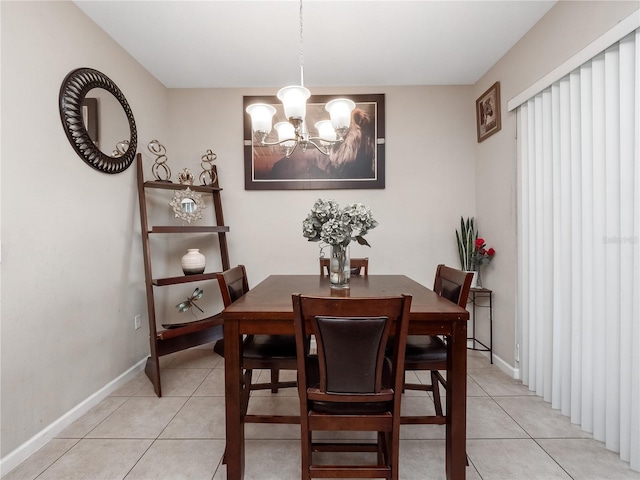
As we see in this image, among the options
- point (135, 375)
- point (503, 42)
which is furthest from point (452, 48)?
point (135, 375)

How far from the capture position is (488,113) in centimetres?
280

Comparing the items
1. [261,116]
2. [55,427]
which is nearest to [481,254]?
[261,116]

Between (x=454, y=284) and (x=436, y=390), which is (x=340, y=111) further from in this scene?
(x=436, y=390)

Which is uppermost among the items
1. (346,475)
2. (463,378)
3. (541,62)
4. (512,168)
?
(541,62)

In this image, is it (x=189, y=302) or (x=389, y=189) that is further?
(x=389, y=189)

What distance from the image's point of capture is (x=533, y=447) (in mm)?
1646

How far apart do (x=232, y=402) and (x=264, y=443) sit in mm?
553

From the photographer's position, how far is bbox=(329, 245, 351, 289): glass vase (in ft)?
5.81

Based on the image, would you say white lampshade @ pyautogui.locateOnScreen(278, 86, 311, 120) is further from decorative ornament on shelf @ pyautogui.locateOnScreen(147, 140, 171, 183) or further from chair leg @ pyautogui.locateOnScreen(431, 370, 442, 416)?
chair leg @ pyautogui.locateOnScreen(431, 370, 442, 416)

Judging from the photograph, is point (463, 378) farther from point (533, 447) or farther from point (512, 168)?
point (512, 168)

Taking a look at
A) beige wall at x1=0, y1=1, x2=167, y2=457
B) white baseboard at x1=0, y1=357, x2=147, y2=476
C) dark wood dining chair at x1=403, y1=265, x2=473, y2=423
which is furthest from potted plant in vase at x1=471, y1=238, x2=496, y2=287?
white baseboard at x1=0, y1=357, x2=147, y2=476

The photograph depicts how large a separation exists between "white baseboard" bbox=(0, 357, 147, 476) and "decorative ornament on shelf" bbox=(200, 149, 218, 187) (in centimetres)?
186

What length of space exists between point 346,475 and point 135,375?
223cm

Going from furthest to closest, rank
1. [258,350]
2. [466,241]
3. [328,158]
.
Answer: [328,158] → [466,241] → [258,350]
